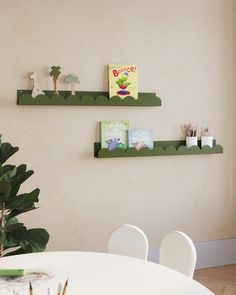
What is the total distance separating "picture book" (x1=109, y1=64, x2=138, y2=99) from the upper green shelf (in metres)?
0.05

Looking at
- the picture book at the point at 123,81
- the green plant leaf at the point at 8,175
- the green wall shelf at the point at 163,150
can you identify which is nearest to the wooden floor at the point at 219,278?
the green wall shelf at the point at 163,150

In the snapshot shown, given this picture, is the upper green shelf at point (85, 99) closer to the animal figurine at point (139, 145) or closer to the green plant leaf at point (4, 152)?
the animal figurine at point (139, 145)

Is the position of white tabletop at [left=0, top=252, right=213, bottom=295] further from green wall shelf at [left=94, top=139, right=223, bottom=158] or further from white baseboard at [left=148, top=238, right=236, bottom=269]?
white baseboard at [left=148, top=238, right=236, bottom=269]

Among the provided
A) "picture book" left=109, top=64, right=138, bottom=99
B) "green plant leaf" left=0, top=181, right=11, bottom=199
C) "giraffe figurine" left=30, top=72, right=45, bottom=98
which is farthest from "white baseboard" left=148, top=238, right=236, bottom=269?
"green plant leaf" left=0, top=181, right=11, bottom=199

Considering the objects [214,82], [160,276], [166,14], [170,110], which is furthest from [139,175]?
[160,276]

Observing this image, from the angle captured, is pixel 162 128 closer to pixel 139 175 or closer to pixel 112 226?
pixel 139 175

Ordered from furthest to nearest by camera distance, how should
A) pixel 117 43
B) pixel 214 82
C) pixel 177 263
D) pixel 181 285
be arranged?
1. pixel 214 82
2. pixel 117 43
3. pixel 177 263
4. pixel 181 285

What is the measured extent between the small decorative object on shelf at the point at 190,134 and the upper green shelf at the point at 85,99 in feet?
1.11

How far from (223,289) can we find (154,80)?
1.71 meters

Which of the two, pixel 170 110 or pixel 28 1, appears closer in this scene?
pixel 28 1

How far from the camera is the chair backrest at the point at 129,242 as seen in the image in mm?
2098

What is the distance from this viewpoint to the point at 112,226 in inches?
132

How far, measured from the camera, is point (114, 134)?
131 inches

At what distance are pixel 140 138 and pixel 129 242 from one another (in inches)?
54.6
